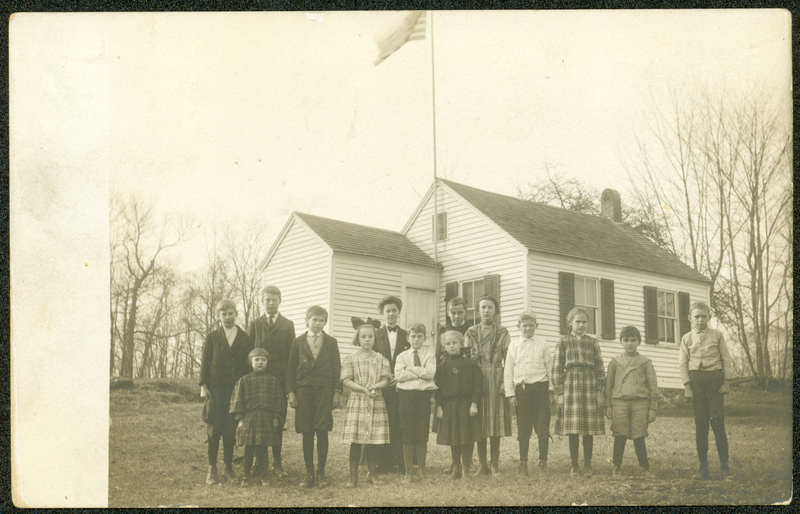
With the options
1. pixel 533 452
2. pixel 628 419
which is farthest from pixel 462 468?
pixel 628 419

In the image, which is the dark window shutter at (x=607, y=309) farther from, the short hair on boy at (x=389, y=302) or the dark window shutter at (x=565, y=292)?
the short hair on boy at (x=389, y=302)

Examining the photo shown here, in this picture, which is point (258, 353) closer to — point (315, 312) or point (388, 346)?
point (315, 312)

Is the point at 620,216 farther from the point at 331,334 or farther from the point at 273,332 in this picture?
the point at 273,332

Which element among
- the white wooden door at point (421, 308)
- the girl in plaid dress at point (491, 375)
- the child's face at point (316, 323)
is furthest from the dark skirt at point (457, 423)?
the child's face at point (316, 323)

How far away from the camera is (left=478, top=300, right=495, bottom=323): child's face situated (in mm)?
6676

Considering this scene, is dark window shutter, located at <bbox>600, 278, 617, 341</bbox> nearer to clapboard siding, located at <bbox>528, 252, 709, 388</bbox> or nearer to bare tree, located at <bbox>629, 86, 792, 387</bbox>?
clapboard siding, located at <bbox>528, 252, 709, 388</bbox>

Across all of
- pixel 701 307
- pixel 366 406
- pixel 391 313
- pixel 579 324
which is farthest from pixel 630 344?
pixel 366 406

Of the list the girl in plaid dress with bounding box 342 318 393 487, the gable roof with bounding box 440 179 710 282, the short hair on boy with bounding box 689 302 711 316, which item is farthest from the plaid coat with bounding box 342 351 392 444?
the short hair on boy with bounding box 689 302 711 316

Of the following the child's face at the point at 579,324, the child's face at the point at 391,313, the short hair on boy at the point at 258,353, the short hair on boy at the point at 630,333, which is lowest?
the short hair on boy at the point at 258,353

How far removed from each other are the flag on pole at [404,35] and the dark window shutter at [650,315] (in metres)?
3.54

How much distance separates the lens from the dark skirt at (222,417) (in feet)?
21.3

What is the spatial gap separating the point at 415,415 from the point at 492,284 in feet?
7.15

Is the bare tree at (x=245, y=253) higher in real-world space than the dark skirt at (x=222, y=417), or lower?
higher

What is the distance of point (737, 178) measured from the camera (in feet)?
23.9
